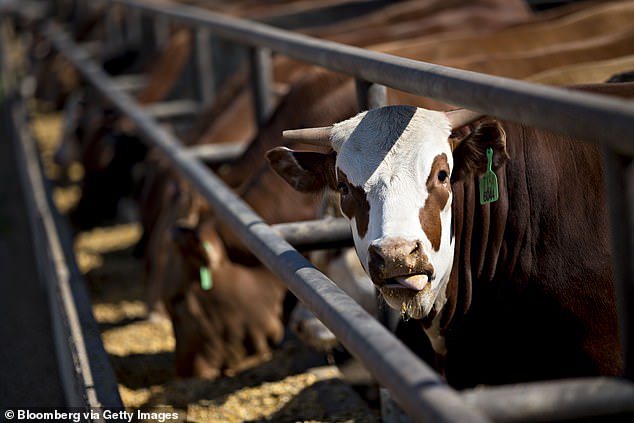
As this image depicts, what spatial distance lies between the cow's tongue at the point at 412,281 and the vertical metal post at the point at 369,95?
1.90 feet

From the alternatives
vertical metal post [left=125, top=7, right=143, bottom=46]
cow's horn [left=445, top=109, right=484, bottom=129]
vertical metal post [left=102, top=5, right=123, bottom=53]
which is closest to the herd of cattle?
cow's horn [left=445, top=109, right=484, bottom=129]

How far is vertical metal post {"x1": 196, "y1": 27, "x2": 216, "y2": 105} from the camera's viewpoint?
5578 millimetres

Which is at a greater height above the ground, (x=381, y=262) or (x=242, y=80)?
(x=381, y=262)

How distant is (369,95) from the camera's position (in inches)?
97.4

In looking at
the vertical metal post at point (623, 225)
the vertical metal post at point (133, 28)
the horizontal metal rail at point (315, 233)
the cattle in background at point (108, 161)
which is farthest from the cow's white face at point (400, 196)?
the vertical metal post at point (133, 28)

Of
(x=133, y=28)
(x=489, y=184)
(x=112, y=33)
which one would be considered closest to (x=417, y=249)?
(x=489, y=184)

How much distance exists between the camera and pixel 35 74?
1226 cm

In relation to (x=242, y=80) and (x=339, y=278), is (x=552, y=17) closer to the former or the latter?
(x=242, y=80)

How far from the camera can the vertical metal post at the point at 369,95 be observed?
8.12 ft

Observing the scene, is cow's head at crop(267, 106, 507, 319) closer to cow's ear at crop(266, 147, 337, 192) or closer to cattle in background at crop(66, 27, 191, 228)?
cow's ear at crop(266, 147, 337, 192)

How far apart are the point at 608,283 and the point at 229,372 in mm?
2053

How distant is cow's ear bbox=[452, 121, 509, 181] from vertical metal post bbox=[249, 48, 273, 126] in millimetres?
1926

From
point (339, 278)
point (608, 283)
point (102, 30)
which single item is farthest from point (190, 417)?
point (102, 30)

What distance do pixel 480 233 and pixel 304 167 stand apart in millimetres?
522
